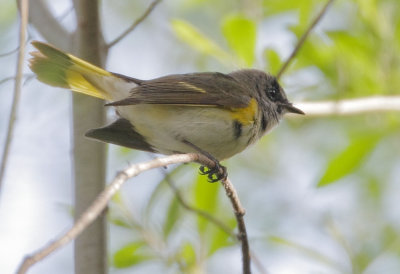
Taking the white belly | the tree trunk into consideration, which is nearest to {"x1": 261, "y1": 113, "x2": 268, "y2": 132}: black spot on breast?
the white belly

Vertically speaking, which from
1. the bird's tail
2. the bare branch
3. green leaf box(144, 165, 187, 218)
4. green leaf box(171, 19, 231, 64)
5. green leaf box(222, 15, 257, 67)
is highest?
green leaf box(171, 19, 231, 64)

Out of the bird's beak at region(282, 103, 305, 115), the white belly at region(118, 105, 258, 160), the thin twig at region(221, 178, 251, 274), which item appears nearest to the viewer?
the thin twig at region(221, 178, 251, 274)

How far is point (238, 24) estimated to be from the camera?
3881 mm

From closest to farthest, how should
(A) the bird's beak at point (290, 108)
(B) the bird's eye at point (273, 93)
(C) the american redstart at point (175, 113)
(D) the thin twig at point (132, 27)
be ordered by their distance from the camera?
(D) the thin twig at point (132, 27) < (C) the american redstart at point (175, 113) < (A) the bird's beak at point (290, 108) < (B) the bird's eye at point (273, 93)

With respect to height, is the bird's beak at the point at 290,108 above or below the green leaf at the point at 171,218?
above

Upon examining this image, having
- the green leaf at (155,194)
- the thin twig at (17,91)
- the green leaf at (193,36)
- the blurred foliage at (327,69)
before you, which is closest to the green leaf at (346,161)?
the blurred foliage at (327,69)

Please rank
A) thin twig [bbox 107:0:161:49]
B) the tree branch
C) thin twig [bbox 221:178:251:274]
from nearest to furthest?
A: thin twig [bbox 221:178:251:274] → thin twig [bbox 107:0:161:49] → the tree branch

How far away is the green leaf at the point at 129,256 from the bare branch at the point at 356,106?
4.42 ft

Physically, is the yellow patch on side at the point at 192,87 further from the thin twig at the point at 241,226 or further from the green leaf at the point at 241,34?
the thin twig at the point at 241,226

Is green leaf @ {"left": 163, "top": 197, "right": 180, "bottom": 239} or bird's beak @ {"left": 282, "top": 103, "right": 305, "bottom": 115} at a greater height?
bird's beak @ {"left": 282, "top": 103, "right": 305, "bottom": 115}

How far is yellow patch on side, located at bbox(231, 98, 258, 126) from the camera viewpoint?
12.2 feet

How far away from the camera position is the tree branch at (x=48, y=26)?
327 centimetres

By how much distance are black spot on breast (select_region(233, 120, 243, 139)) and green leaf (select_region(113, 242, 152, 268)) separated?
801 mm

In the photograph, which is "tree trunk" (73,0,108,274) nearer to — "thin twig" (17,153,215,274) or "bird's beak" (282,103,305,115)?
"thin twig" (17,153,215,274)
